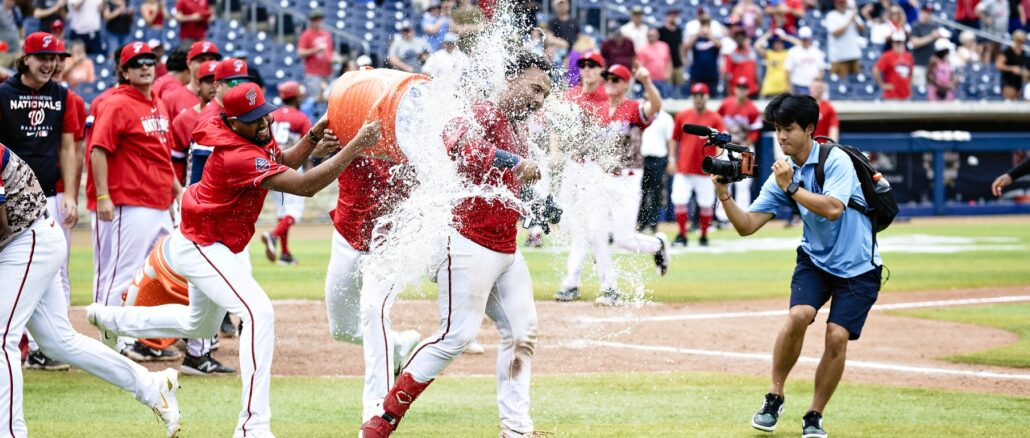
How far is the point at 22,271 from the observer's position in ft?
19.0

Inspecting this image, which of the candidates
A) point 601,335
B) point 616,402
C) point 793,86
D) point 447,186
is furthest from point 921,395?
point 793,86

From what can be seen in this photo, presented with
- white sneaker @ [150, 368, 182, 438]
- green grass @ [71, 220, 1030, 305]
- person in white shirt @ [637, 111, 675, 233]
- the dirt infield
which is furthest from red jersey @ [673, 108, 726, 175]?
white sneaker @ [150, 368, 182, 438]

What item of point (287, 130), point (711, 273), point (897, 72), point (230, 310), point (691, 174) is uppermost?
point (230, 310)

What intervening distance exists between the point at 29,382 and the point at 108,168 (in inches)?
62.6

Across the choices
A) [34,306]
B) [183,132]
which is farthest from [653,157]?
[34,306]

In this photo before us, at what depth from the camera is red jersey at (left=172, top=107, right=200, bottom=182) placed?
958 centimetres

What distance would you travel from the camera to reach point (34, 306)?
5930mm

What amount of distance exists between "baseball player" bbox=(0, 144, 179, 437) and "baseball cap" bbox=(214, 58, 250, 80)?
166cm

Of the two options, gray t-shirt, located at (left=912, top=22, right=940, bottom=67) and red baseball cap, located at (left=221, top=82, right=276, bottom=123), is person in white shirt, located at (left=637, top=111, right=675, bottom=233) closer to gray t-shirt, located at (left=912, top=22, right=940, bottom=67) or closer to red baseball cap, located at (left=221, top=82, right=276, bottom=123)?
red baseball cap, located at (left=221, top=82, right=276, bottom=123)

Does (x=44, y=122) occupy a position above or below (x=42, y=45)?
below

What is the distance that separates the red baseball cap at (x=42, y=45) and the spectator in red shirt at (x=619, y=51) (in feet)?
44.8

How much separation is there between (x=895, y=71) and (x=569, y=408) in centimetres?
2003

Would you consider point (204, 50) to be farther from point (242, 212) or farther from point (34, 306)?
point (34, 306)

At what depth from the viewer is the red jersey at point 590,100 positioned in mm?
10609
